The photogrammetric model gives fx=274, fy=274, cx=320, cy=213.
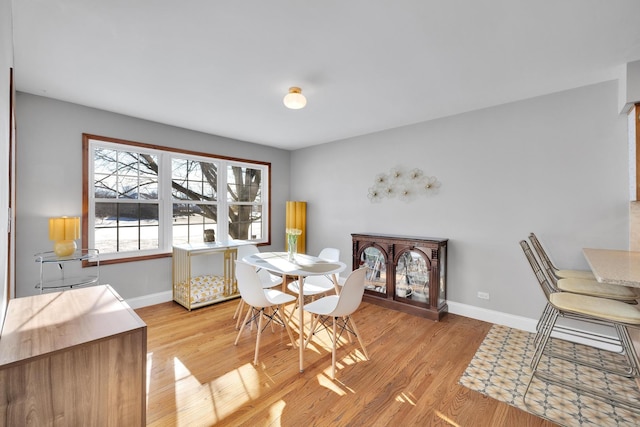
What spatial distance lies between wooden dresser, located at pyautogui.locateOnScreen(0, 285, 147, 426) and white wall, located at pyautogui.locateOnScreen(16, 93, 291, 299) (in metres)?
2.21

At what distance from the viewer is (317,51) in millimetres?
2066

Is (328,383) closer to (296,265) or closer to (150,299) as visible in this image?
(296,265)

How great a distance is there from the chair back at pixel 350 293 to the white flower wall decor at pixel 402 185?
2.00 metres

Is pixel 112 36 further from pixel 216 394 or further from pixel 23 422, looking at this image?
pixel 216 394

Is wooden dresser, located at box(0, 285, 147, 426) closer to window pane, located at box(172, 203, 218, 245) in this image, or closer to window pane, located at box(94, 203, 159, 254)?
window pane, located at box(94, 203, 159, 254)

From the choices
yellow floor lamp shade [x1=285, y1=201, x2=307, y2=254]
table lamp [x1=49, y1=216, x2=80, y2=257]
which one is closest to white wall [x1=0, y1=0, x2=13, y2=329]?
table lamp [x1=49, y1=216, x2=80, y2=257]

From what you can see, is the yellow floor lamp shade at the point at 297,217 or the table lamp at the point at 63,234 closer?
the table lamp at the point at 63,234

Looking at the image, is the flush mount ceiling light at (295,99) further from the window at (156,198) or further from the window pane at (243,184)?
the window pane at (243,184)

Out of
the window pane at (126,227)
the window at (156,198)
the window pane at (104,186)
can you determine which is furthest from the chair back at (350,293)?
the window pane at (104,186)

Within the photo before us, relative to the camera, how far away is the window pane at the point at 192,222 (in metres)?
3.99

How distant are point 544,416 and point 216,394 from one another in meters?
2.21

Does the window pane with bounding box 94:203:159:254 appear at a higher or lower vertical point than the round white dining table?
higher

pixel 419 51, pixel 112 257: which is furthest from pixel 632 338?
Result: pixel 112 257

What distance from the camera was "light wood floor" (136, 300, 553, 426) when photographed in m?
1.77
